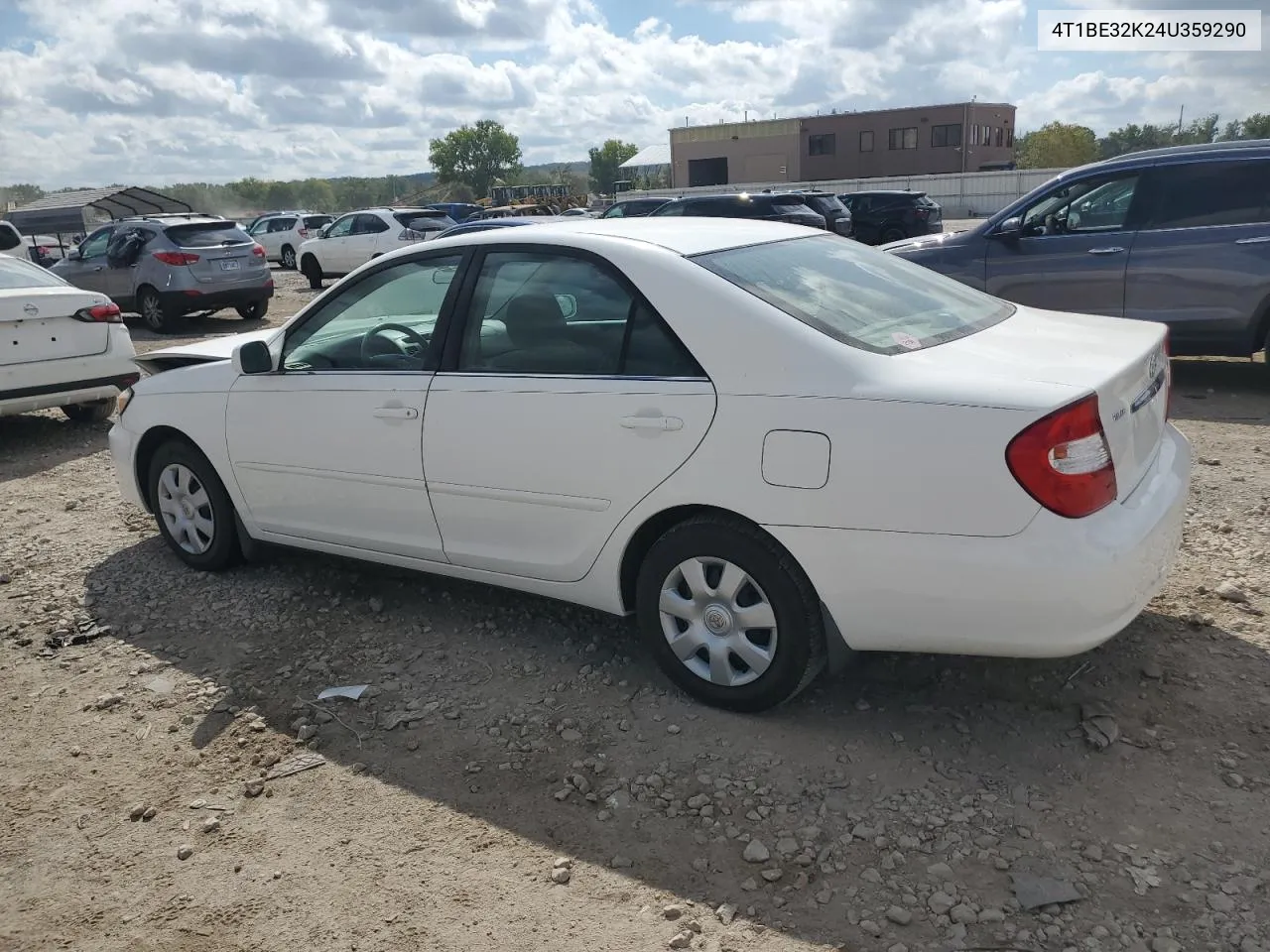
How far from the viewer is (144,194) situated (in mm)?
33312

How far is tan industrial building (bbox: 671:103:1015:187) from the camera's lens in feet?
213

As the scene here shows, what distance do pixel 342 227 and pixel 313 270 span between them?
3.67 ft

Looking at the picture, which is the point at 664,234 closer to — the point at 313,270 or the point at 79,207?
the point at 313,270

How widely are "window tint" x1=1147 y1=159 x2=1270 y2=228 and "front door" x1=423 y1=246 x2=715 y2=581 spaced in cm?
613

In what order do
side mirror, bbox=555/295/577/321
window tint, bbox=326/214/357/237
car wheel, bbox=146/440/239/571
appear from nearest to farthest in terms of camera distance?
1. side mirror, bbox=555/295/577/321
2. car wheel, bbox=146/440/239/571
3. window tint, bbox=326/214/357/237

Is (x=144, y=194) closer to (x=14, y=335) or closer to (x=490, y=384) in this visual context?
(x=14, y=335)

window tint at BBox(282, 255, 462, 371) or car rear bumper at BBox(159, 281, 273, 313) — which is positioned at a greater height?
window tint at BBox(282, 255, 462, 371)

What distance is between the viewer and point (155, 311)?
14844 mm

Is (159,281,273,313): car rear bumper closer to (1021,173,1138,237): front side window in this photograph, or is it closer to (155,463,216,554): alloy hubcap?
(155,463,216,554): alloy hubcap

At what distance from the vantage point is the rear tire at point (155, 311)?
14680mm

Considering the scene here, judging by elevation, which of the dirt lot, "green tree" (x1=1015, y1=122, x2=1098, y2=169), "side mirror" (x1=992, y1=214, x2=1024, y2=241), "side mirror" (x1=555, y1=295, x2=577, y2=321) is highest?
"green tree" (x1=1015, y1=122, x2=1098, y2=169)

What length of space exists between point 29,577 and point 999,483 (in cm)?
481

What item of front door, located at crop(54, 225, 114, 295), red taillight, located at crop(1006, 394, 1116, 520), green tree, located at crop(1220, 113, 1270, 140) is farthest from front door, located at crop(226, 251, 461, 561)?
green tree, located at crop(1220, 113, 1270, 140)

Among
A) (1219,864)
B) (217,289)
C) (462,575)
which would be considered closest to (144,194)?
(217,289)
